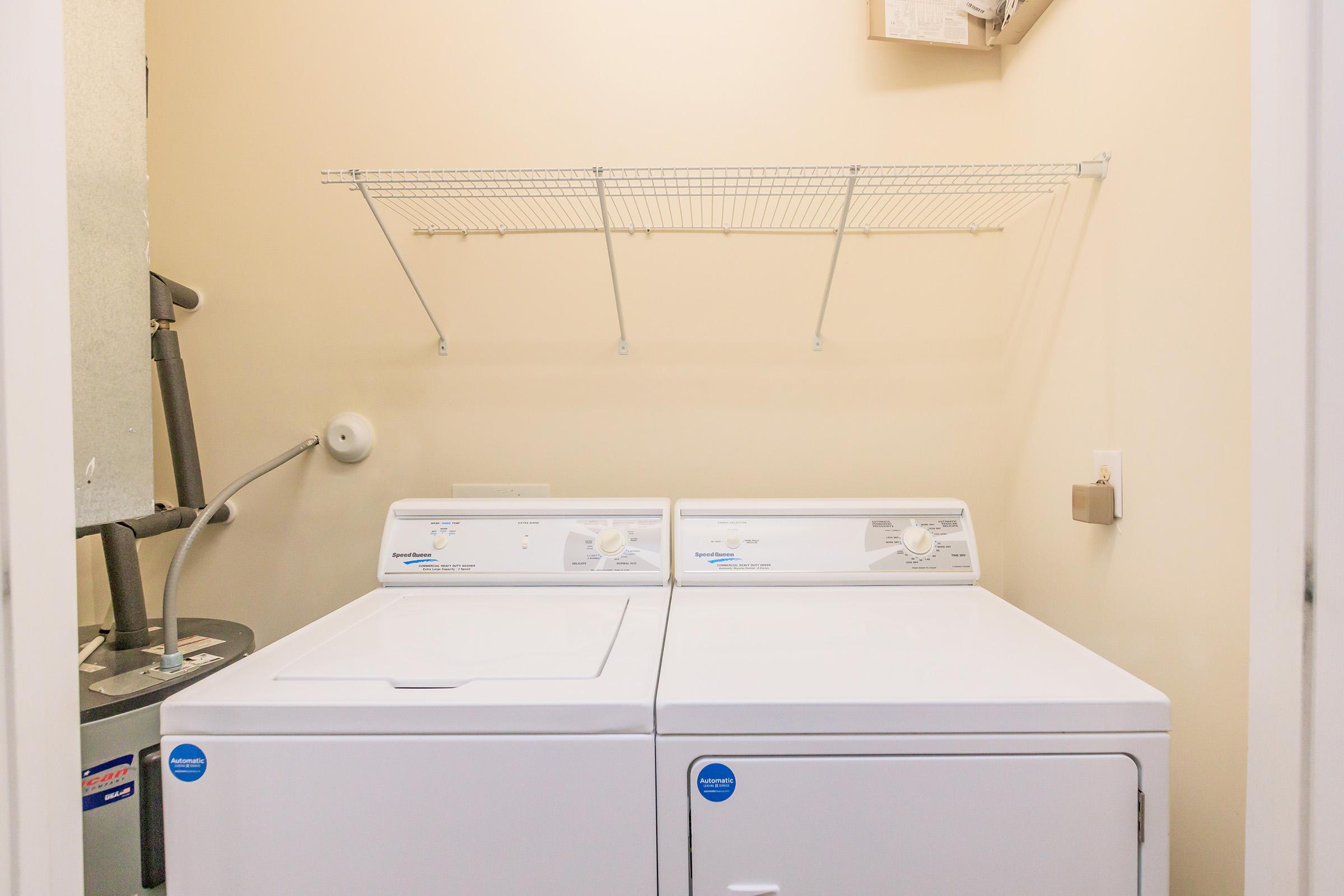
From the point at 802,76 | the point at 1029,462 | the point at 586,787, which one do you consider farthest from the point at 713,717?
the point at 802,76

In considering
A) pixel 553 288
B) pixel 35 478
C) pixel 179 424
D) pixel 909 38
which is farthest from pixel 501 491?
pixel 909 38

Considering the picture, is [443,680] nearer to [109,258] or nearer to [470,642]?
[470,642]

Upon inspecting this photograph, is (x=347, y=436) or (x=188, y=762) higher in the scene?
(x=347, y=436)

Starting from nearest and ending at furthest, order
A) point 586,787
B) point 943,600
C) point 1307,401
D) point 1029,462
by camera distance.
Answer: point 1307,401
point 586,787
point 943,600
point 1029,462

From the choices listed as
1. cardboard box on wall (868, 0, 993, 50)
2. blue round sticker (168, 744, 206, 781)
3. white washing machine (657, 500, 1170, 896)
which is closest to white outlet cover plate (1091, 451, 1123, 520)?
white washing machine (657, 500, 1170, 896)

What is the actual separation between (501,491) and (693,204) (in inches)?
38.1

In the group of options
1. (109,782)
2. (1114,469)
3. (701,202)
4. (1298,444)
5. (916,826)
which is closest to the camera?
(1298,444)

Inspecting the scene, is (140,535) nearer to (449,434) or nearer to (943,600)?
(449,434)

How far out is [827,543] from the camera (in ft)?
4.26

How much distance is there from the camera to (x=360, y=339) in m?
1.60

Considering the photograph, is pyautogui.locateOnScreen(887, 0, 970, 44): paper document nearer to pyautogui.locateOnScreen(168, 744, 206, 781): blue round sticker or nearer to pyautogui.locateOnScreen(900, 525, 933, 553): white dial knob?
pyautogui.locateOnScreen(900, 525, 933, 553): white dial knob

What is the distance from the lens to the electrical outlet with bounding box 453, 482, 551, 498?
1.58 m

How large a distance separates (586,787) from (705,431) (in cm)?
102

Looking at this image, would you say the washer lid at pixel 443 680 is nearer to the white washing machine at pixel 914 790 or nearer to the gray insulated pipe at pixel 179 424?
the white washing machine at pixel 914 790
